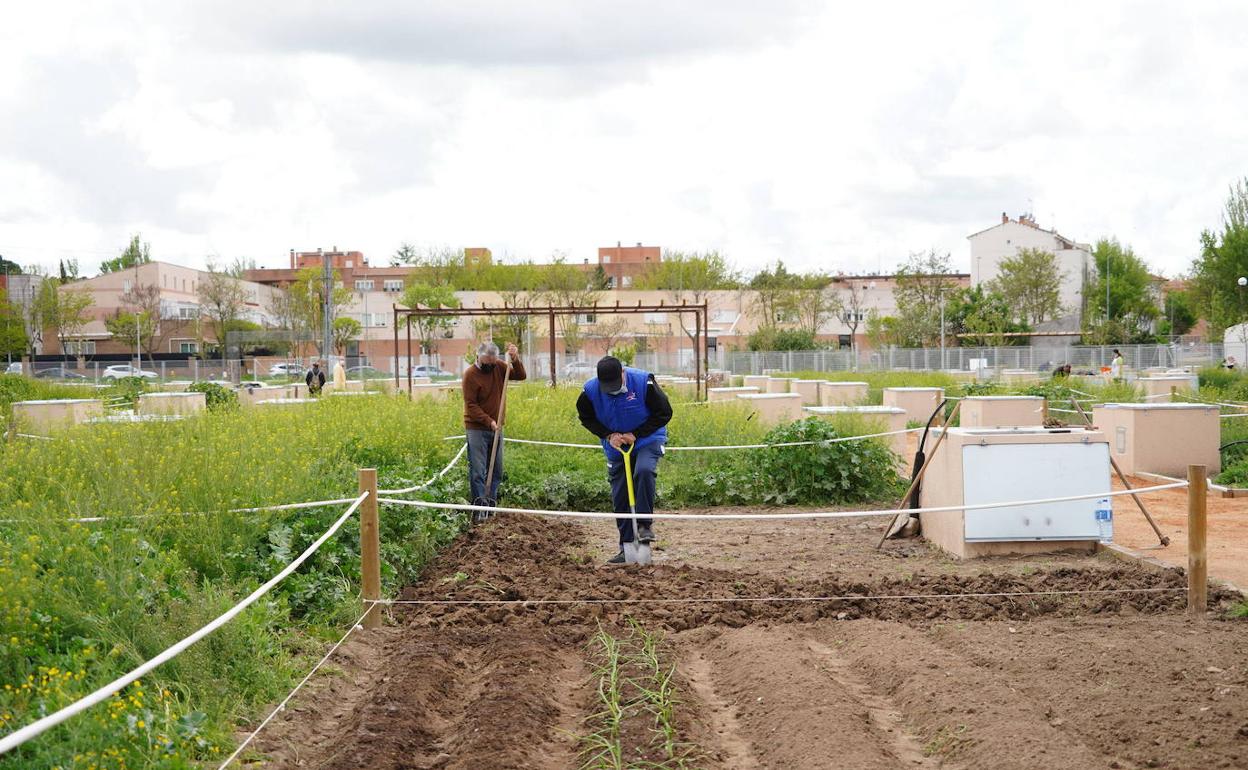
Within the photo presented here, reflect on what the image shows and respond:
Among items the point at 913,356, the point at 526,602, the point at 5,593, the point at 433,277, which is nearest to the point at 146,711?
the point at 5,593

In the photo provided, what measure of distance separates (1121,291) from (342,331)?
4671cm

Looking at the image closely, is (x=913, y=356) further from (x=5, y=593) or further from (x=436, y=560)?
(x=5, y=593)

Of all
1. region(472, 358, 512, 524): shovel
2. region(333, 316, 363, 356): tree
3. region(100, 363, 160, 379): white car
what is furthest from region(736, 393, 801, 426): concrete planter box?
region(333, 316, 363, 356): tree

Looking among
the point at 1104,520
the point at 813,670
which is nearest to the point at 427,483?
the point at 813,670

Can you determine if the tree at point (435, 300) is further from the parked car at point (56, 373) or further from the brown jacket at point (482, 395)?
the brown jacket at point (482, 395)

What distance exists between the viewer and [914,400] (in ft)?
80.0

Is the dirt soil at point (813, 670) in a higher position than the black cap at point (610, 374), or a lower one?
lower

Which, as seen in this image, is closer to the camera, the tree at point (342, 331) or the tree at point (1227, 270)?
the tree at point (1227, 270)

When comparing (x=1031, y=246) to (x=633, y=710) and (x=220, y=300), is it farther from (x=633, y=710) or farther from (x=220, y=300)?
(x=633, y=710)

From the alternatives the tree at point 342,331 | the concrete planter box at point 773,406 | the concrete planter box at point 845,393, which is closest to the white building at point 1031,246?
the tree at point 342,331

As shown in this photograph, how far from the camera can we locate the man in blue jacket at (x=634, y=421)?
1046 cm

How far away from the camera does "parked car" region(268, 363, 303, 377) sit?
57044mm

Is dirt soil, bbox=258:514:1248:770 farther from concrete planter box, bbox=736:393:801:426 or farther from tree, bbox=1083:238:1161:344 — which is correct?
tree, bbox=1083:238:1161:344

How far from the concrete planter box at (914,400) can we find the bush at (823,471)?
975cm
